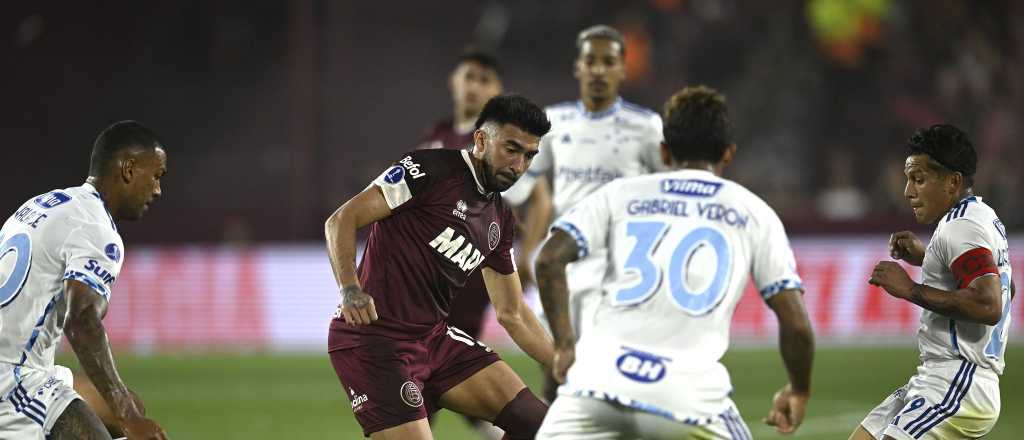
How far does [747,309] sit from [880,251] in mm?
1760

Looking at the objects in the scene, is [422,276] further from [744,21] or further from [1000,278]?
[744,21]

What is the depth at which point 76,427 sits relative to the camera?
203 inches

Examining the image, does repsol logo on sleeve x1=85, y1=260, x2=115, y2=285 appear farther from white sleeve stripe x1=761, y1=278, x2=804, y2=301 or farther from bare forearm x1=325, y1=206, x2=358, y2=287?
white sleeve stripe x1=761, y1=278, x2=804, y2=301

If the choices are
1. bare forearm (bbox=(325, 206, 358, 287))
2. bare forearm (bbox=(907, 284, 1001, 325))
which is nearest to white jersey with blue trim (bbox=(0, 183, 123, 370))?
bare forearm (bbox=(325, 206, 358, 287))

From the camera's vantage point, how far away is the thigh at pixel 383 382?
18.7ft

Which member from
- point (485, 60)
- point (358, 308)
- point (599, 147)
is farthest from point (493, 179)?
point (485, 60)

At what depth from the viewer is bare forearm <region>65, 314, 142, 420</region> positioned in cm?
494

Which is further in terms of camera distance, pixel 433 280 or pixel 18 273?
pixel 433 280

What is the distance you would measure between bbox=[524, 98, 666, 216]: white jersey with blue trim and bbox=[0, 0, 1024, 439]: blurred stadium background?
10.2m

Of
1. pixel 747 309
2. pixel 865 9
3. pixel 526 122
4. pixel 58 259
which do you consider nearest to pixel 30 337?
pixel 58 259

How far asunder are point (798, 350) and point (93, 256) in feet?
8.75

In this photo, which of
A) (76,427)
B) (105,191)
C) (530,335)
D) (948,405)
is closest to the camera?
(76,427)

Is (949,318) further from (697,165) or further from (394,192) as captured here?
(394,192)

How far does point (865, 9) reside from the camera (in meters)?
20.1
